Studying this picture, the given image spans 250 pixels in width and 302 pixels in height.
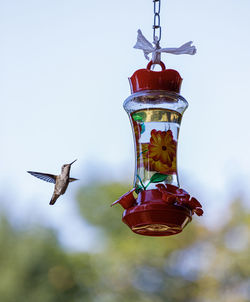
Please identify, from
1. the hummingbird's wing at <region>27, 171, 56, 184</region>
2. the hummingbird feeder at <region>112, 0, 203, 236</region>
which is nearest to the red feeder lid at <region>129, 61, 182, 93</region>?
the hummingbird feeder at <region>112, 0, 203, 236</region>

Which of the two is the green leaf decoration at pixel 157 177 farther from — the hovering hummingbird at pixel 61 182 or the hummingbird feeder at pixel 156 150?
the hovering hummingbird at pixel 61 182

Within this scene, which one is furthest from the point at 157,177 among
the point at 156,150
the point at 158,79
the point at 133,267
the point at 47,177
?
the point at 133,267

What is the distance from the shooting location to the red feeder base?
2918 millimetres

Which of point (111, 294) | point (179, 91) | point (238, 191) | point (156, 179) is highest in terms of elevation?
point (238, 191)

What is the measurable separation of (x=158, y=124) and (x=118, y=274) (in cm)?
1132

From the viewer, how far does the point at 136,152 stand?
3.32 m

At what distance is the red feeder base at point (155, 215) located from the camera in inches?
115

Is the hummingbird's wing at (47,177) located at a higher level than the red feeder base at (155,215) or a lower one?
higher

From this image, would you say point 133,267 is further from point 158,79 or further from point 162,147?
point 158,79

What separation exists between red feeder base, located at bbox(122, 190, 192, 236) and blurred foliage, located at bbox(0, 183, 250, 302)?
10955 millimetres

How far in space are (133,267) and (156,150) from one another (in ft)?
37.3

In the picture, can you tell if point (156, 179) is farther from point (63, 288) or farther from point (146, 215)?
point (63, 288)

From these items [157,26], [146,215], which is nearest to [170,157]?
[146,215]

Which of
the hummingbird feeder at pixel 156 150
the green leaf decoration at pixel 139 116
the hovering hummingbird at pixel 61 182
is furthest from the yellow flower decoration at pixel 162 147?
the hovering hummingbird at pixel 61 182
